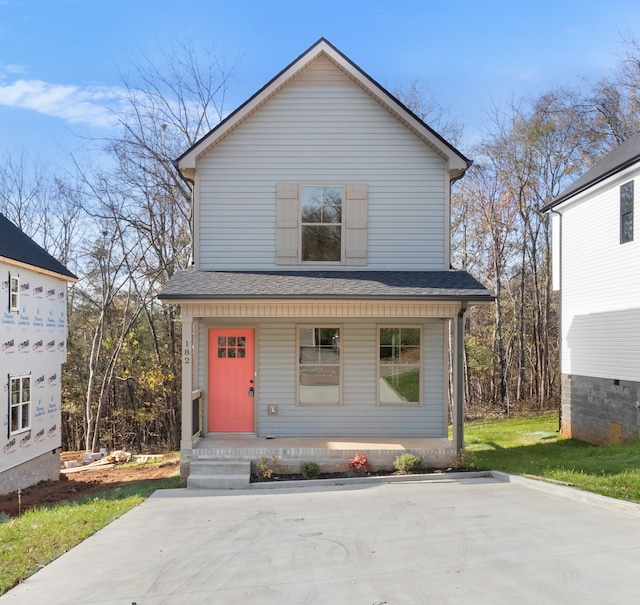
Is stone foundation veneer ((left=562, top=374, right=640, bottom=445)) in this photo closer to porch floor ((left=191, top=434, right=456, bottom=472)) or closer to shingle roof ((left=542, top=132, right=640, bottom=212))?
shingle roof ((left=542, top=132, right=640, bottom=212))

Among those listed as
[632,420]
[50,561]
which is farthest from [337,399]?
[632,420]

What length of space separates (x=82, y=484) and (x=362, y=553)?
9644 millimetres

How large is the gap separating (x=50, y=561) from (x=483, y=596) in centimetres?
428

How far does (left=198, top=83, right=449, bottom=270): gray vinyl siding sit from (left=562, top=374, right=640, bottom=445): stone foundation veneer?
6.82 m

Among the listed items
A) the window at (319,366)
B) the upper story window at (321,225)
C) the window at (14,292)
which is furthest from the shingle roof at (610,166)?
the window at (14,292)

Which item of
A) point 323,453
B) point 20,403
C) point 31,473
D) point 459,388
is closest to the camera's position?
point 323,453

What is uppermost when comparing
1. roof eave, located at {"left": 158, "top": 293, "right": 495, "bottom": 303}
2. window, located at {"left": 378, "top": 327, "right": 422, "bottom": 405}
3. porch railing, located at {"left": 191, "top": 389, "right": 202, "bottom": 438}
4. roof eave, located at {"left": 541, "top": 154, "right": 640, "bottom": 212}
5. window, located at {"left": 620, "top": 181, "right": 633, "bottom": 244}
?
roof eave, located at {"left": 541, "top": 154, "right": 640, "bottom": 212}

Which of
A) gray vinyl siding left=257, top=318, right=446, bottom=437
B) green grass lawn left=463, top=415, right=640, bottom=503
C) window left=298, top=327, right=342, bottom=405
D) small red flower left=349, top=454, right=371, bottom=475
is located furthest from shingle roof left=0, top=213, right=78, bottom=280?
green grass lawn left=463, top=415, right=640, bottom=503

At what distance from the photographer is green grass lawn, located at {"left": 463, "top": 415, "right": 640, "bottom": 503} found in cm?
855

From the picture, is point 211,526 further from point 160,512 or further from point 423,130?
point 423,130

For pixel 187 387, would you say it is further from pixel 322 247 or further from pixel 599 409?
pixel 599 409

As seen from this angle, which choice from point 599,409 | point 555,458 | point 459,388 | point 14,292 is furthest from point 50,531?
point 599,409

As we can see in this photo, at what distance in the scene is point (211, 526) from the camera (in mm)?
7184

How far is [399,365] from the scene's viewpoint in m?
11.8
